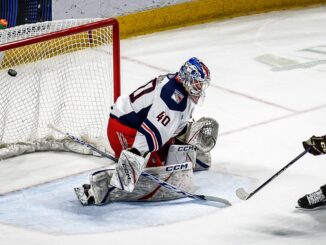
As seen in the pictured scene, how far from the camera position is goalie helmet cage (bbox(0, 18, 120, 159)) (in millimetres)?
5172

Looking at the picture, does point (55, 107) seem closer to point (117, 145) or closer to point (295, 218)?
point (117, 145)

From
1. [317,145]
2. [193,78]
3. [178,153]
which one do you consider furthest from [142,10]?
[317,145]

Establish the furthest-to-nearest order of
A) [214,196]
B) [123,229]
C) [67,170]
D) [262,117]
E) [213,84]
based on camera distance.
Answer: [213,84] < [262,117] < [67,170] < [214,196] < [123,229]

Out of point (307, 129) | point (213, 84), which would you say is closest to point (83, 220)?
point (307, 129)

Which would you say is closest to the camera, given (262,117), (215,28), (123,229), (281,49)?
(123,229)

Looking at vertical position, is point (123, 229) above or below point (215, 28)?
above

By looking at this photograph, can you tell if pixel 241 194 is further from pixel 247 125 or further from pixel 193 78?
pixel 247 125

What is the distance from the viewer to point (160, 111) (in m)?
4.29

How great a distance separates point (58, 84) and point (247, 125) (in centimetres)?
116

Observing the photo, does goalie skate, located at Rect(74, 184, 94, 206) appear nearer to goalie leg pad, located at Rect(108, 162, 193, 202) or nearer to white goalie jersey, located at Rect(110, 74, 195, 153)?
goalie leg pad, located at Rect(108, 162, 193, 202)

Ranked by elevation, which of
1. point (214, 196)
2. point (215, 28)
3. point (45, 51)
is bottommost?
point (215, 28)

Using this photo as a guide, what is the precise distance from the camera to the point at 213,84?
6.59 metres

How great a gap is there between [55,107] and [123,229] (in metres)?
1.46

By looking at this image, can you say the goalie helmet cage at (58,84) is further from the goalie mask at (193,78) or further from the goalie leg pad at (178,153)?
the goalie mask at (193,78)
